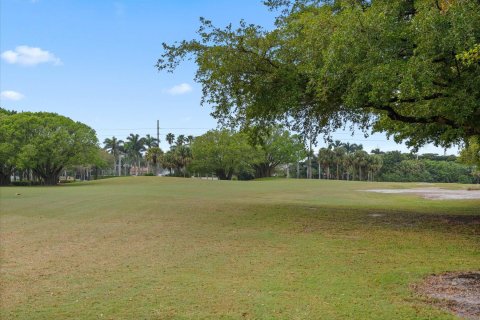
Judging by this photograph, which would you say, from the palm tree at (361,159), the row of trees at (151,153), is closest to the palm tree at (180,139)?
the row of trees at (151,153)

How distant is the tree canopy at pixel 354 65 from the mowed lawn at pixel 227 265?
3.64 m

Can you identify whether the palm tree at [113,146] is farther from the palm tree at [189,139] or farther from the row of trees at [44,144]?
the row of trees at [44,144]

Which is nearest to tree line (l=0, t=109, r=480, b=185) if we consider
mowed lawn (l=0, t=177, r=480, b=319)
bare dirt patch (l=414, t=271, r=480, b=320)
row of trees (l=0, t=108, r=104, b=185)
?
row of trees (l=0, t=108, r=104, b=185)

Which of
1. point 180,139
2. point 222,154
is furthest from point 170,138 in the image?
point 222,154

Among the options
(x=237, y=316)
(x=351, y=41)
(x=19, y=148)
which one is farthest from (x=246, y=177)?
(x=237, y=316)

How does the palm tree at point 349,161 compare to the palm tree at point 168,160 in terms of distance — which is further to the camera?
the palm tree at point 349,161

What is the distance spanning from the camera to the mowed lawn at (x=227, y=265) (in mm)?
5828

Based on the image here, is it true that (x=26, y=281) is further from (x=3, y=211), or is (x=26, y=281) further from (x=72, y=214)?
(x=3, y=211)

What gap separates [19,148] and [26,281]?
50.5 m

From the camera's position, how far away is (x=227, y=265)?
8.53 m

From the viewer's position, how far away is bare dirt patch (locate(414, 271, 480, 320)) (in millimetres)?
5613

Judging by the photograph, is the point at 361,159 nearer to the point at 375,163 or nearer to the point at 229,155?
the point at 375,163

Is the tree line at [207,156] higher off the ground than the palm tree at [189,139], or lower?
lower

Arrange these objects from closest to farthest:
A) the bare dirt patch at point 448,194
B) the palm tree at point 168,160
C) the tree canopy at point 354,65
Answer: the tree canopy at point 354,65 → the bare dirt patch at point 448,194 → the palm tree at point 168,160
